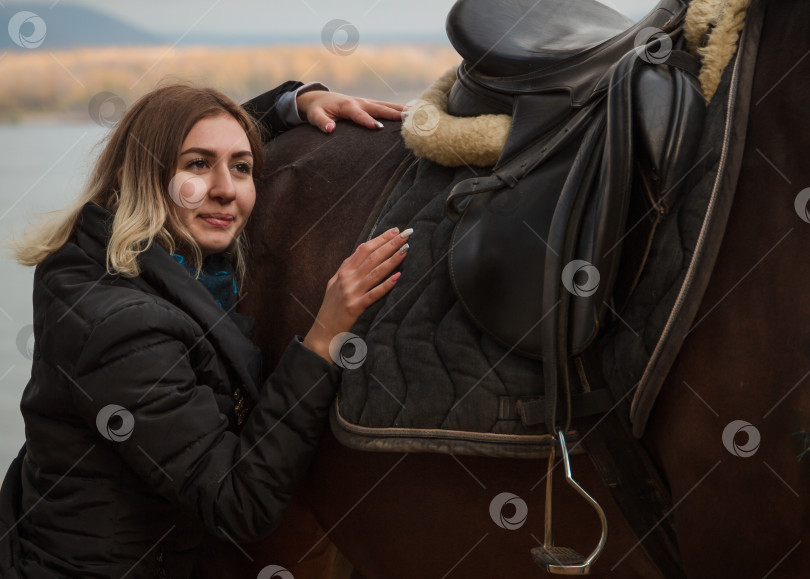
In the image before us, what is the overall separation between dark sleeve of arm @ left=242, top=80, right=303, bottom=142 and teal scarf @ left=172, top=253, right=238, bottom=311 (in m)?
0.34

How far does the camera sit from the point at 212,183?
122cm

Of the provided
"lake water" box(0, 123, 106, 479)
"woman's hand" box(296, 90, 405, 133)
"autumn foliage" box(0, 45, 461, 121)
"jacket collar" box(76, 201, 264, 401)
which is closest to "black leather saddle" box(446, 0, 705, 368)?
"woman's hand" box(296, 90, 405, 133)

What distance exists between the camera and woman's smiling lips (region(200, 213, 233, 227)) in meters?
1.24

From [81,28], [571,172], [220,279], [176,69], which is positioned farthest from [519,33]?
[81,28]

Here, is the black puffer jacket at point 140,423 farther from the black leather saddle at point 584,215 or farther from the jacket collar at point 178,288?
the black leather saddle at point 584,215

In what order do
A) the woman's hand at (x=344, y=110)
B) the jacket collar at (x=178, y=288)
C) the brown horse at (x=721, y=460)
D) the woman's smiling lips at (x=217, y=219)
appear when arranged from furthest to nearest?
the woman's hand at (x=344, y=110)
the woman's smiling lips at (x=217, y=219)
the jacket collar at (x=178, y=288)
the brown horse at (x=721, y=460)

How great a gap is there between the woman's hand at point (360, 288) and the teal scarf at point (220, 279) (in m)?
0.23

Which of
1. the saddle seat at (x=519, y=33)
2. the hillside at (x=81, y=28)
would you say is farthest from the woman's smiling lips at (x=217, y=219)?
the hillside at (x=81, y=28)

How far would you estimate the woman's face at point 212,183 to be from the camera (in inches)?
47.1

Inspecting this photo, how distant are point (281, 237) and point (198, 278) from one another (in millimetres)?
192

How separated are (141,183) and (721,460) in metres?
0.93

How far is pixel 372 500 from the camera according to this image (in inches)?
47.0

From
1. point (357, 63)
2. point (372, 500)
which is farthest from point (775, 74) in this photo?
point (357, 63)

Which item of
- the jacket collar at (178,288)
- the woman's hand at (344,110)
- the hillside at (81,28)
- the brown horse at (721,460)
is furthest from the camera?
the hillside at (81,28)
